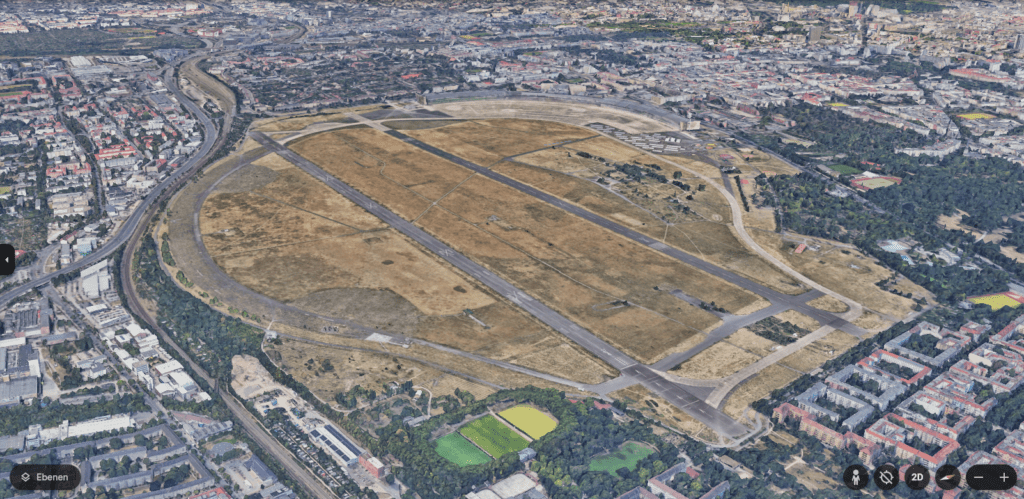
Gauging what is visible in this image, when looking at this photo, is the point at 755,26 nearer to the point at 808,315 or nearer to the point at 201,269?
the point at 808,315

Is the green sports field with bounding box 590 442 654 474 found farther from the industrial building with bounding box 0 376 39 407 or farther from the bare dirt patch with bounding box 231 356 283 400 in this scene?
the industrial building with bounding box 0 376 39 407

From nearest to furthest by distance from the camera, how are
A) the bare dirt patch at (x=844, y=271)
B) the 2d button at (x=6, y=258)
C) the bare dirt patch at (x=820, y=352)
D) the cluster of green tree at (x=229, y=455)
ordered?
the 2d button at (x=6, y=258), the cluster of green tree at (x=229, y=455), the bare dirt patch at (x=820, y=352), the bare dirt patch at (x=844, y=271)

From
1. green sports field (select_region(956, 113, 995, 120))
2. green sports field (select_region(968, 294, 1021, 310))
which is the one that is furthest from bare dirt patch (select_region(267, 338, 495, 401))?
green sports field (select_region(956, 113, 995, 120))

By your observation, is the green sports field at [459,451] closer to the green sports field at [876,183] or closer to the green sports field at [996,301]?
the green sports field at [996,301]

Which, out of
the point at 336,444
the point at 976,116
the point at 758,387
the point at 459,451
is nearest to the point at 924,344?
the point at 758,387

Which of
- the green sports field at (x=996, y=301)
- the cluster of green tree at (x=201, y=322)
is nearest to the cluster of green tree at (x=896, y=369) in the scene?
the green sports field at (x=996, y=301)
